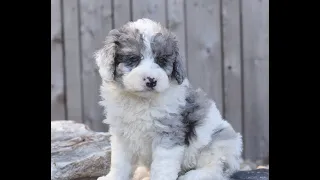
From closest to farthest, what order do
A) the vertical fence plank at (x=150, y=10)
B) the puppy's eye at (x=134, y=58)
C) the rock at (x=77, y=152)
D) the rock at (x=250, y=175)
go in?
the puppy's eye at (x=134, y=58)
the rock at (x=250, y=175)
the rock at (x=77, y=152)
the vertical fence plank at (x=150, y=10)

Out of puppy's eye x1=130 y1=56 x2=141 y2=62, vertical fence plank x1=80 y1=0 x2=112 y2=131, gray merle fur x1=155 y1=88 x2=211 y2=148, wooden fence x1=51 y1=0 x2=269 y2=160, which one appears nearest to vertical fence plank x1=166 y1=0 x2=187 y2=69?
wooden fence x1=51 y1=0 x2=269 y2=160

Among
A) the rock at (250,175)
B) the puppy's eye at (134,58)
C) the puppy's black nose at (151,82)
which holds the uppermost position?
the puppy's eye at (134,58)

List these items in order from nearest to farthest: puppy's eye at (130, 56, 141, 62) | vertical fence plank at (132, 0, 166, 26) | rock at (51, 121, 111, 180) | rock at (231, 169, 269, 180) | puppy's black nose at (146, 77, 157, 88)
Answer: puppy's black nose at (146, 77, 157, 88)
puppy's eye at (130, 56, 141, 62)
rock at (231, 169, 269, 180)
rock at (51, 121, 111, 180)
vertical fence plank at (132, 0, 166, 26)

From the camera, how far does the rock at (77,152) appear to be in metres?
5.52

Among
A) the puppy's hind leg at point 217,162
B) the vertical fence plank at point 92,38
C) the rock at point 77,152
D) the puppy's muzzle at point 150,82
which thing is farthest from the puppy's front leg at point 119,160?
the vertical fence plank at point 92,38

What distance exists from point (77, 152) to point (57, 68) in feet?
5.16

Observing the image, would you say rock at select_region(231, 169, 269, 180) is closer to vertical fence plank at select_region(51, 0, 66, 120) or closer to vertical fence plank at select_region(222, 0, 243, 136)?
vertical fence plank at select_region(222, 0, 243, 136)

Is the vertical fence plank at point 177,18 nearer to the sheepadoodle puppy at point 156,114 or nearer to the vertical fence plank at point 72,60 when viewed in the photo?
the vertical fence plank at point 72,60

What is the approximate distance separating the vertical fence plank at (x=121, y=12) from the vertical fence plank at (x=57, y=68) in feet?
2.30

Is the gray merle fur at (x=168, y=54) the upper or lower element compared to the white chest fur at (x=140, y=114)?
upper

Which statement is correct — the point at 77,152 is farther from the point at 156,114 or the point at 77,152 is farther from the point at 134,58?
the point at 134,58

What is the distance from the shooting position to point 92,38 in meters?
7.04

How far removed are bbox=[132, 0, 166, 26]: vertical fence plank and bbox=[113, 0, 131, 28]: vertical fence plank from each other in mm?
75

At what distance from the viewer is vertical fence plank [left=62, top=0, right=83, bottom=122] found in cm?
704
